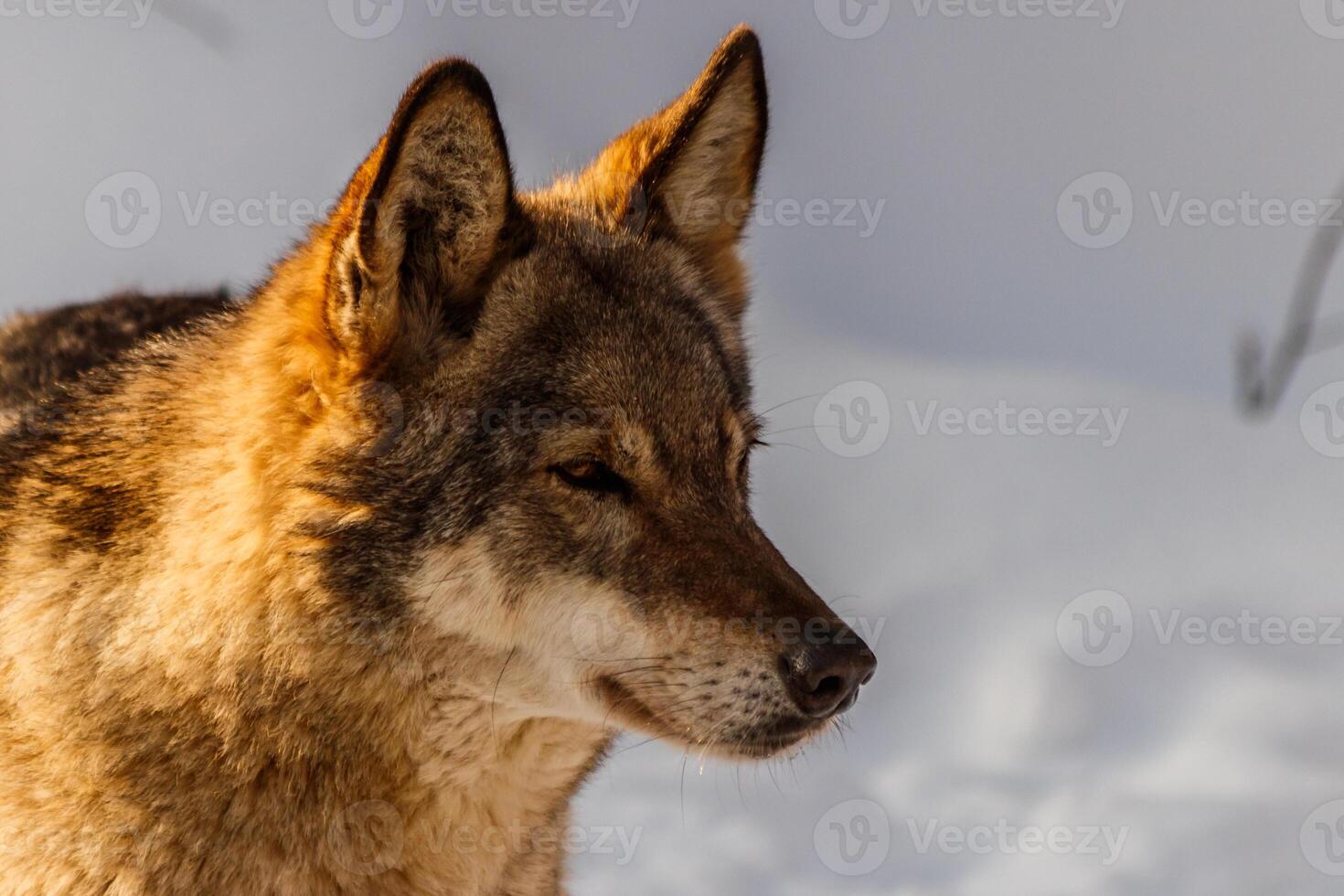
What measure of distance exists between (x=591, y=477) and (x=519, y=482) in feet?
0.61

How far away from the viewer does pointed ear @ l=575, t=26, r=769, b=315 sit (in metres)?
3.93

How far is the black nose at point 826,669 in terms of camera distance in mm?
3027

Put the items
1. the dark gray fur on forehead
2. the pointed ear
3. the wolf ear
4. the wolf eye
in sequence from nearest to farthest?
the wolf ear
the wolf eye
the dark gray fur on forehead
the pointed ear

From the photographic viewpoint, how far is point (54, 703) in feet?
10.1

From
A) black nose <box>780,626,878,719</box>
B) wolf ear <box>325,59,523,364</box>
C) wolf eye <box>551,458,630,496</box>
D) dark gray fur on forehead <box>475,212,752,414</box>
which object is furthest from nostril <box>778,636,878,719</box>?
wolf ear <box>325,59,523,364</box>

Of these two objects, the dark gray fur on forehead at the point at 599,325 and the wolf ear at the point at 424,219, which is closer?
the wolf ear at the point at 424,219

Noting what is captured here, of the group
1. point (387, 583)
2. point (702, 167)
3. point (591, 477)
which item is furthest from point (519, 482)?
point (702, 167)

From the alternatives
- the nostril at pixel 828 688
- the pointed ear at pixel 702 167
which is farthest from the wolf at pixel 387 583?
the pointed ear at pixel 702 167

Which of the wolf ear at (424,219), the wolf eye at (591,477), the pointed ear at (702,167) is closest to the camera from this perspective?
the wolf ear at (424,219)

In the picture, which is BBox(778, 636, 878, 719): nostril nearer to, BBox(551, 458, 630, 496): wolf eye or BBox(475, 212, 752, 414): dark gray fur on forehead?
BBox(551, 458, 630, 496): wolf eye

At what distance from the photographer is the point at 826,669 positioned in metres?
3.02

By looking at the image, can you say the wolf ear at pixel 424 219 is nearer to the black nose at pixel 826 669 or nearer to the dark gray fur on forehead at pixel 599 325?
the dark gray fur on forehead at pixel 599 325

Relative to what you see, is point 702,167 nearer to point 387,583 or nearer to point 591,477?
point 591,477

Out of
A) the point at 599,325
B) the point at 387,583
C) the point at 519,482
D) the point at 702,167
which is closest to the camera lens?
the point at 387,583
